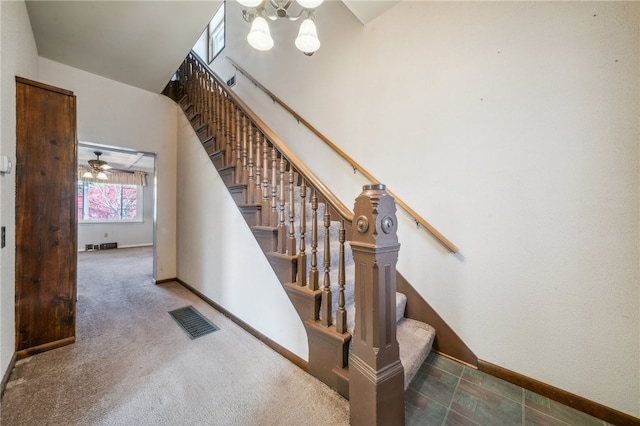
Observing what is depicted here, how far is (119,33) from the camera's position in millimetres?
2396

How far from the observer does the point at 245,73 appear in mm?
3736

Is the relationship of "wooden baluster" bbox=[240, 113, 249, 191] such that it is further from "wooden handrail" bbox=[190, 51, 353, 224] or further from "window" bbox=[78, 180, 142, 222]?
"window" bbox=[78, 180, 142, 222]

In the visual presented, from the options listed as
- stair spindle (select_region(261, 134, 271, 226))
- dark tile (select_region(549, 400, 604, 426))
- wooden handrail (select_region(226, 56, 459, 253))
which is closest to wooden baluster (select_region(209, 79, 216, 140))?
wooden handrail (select_region(226, 56, 459, 253))

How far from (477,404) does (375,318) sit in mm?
867

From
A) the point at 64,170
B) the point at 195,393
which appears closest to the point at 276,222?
the point at 195,393

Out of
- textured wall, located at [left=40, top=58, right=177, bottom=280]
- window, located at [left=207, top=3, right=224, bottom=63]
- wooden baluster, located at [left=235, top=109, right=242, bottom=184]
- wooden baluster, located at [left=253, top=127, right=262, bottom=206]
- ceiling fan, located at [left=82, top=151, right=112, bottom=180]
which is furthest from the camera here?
ceiling fan, located at [left=82, top=151, right=112, bottom=180]

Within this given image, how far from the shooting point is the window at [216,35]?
4552mm

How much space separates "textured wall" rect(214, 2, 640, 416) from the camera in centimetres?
127

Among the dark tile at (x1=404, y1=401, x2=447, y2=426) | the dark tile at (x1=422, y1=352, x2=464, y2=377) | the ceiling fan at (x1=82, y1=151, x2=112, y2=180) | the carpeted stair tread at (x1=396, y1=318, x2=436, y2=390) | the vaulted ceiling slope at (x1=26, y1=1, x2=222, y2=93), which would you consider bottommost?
the dark tile at (x1=404, y1=401, x2=447, y2=426)

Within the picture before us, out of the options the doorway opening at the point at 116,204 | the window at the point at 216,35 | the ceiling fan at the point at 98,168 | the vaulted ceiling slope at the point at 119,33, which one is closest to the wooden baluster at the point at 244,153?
the vaulted ceiling slope at the point at 119,33

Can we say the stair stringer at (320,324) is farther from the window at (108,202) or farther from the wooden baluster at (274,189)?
the window at (108,202)

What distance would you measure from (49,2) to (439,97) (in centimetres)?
324

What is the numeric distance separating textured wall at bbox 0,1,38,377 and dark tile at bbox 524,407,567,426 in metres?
2.94

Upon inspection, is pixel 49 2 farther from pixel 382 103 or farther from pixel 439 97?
pixel 439 97
